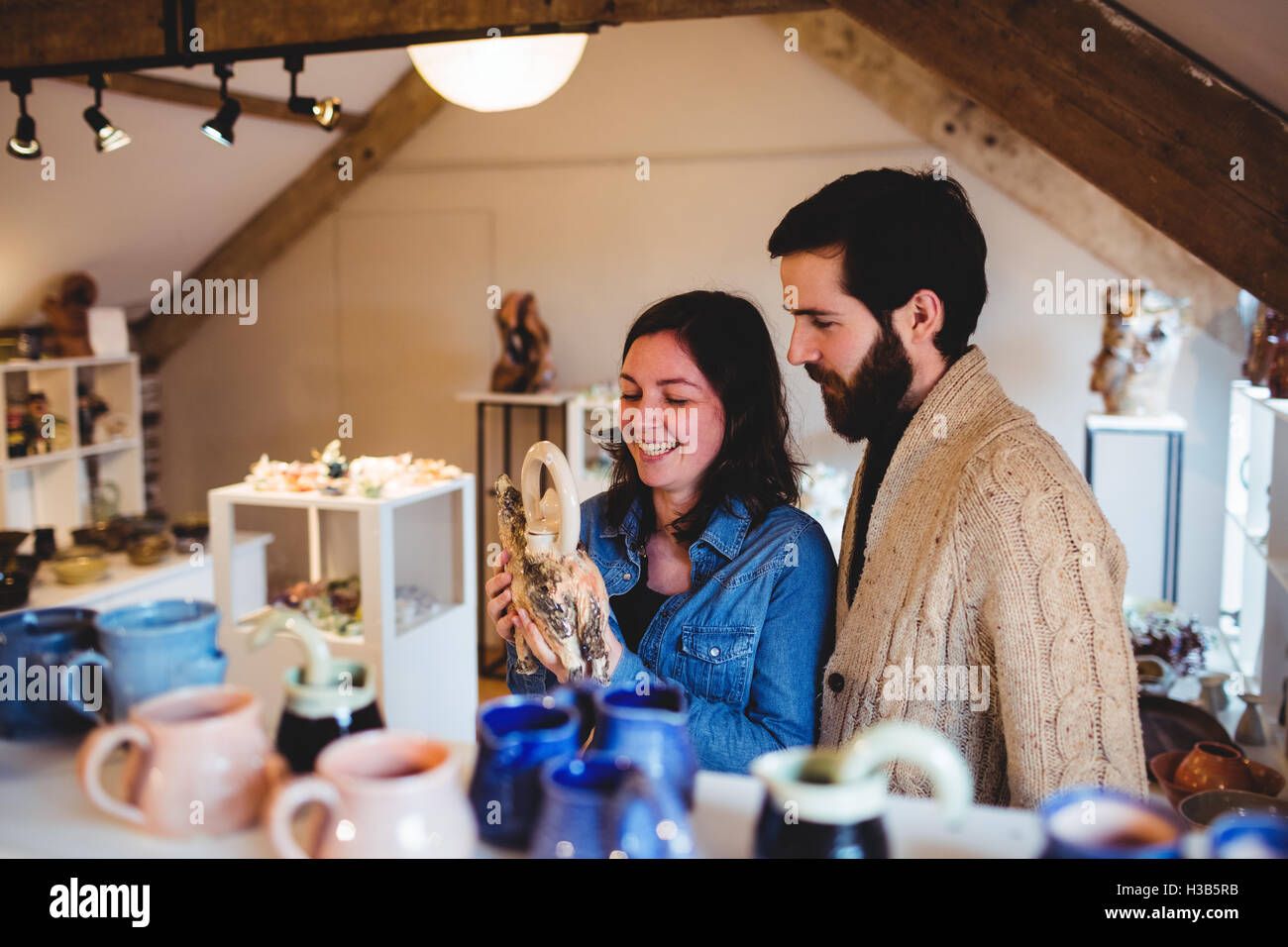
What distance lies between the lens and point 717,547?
1600mm

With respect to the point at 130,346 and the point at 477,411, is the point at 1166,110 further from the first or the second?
the point at 130,346

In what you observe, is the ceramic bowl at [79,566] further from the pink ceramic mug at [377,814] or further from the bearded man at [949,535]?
the pink ceramic mug at [377,814]

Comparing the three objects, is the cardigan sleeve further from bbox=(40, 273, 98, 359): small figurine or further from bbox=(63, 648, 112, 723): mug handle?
bbox=(40, 273, 98, 359): small figurine

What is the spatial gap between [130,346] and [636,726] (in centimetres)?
618

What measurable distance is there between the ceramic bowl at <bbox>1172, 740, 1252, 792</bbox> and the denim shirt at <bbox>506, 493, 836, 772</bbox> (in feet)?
3.47

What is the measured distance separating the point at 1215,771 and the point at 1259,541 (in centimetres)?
139

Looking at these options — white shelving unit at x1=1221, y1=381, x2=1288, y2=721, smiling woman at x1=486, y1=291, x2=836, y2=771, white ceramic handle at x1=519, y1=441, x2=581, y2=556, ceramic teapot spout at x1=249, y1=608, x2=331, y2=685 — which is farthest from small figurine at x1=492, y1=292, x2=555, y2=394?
ceramic teapot spout at x1=249, y1=608, x2=331, y2=685

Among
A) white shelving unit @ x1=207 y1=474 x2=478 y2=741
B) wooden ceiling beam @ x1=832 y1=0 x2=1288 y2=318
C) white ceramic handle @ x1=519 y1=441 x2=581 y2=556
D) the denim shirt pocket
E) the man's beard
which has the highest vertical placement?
wooden ceiling beam @ x1=832 y1=0 x2=1288 y2=318

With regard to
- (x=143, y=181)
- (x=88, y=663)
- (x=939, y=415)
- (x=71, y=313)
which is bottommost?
(x=88, y=663)

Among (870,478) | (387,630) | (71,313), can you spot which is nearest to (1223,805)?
(870,478)

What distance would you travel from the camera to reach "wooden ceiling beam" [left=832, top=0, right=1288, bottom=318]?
1.65m

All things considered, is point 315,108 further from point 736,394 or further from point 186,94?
point 736,394

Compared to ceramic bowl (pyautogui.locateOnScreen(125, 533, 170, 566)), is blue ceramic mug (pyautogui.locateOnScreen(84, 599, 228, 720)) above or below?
above

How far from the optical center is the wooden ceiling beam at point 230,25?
2031mm
